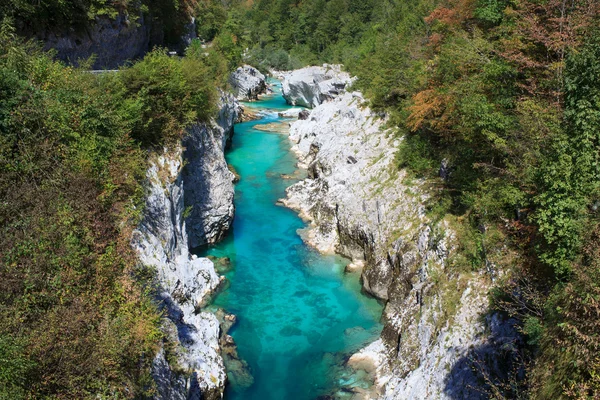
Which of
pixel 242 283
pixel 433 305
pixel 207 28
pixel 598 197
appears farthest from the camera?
pixel 207 28

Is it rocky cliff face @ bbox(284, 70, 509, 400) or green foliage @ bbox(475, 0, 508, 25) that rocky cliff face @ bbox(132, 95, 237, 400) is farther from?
green foliage @ bbox(475, 0, 508, 25)

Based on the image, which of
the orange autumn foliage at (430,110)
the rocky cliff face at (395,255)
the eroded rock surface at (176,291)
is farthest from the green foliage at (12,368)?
the orange autumn foliage at (430,110)

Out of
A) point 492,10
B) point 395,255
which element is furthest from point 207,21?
point 395,255

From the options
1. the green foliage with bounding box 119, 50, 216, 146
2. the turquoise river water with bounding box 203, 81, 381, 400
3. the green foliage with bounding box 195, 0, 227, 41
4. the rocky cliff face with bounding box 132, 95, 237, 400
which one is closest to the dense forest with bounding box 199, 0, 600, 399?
the turquoise river water with bounding box 203, 81, 381, 400

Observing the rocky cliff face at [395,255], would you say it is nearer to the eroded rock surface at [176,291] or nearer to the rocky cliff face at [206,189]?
the rocky cliff face at [206,189]

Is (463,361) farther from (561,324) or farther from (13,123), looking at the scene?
(13,123)

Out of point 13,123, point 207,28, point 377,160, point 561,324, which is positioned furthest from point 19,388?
point 207,28
